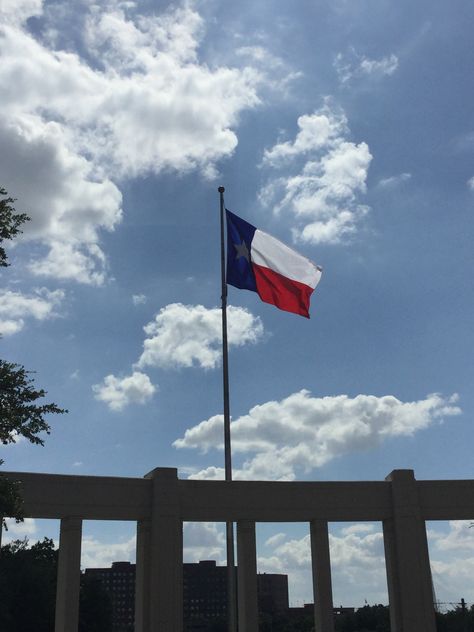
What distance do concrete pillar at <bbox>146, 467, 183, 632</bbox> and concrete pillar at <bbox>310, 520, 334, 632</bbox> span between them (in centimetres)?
523

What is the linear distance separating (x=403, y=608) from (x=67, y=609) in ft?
41.3

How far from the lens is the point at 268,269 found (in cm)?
2767

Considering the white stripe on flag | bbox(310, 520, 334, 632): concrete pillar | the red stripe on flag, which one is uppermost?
the white stripe on flag

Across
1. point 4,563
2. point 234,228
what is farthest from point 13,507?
point 4,563

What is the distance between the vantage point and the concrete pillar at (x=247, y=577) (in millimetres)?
27344

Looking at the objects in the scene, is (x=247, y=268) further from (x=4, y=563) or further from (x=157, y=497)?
(x=4, y=563)

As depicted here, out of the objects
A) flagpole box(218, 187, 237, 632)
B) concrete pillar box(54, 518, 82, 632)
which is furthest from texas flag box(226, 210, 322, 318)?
concrete pillar box(54, 518, 82, 632)

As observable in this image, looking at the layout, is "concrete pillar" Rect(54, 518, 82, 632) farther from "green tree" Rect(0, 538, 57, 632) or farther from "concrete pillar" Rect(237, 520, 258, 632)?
"green tree" Rect(0, 538, 57, 632)

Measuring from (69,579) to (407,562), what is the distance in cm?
1284

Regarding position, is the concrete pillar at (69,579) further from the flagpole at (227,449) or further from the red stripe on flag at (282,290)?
the red stripe on flag at (282,290)

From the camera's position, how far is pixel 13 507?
18.7 meters

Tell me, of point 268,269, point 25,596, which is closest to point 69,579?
point 268,269

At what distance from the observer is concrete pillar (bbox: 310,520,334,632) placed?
2752 centimetres

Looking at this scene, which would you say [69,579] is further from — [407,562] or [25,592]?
[25,592]
